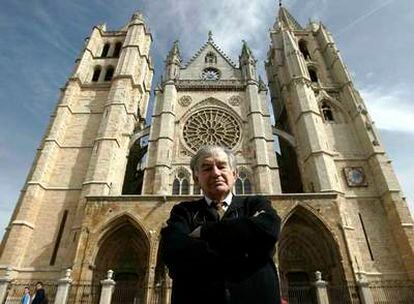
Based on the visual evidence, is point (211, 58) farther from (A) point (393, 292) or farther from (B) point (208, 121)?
(A) point (393, 292)

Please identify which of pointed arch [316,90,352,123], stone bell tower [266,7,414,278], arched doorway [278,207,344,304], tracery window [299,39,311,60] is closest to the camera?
arched doorway [278,207,344,304]

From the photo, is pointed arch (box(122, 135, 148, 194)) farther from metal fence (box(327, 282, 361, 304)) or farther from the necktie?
the necktie

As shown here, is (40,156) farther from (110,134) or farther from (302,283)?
(302,283)

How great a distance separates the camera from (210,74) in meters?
20.8

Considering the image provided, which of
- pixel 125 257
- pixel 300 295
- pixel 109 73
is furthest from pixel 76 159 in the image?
pixel 300 295

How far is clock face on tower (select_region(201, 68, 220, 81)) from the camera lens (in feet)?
67.2

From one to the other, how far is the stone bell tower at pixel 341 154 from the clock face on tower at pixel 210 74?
4.84 metres

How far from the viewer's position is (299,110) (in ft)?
57.3

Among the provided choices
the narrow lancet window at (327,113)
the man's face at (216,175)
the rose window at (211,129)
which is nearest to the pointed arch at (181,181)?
the rose window at (211,129)

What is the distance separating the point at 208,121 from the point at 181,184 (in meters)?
4.64

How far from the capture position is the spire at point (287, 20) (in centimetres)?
2502

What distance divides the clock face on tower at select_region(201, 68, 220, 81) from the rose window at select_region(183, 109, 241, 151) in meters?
3.39

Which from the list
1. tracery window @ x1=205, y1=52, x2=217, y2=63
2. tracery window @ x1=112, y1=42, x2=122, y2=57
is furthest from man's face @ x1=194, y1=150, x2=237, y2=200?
tracery window @ x1=112, y1=42, x2=122, y2=57

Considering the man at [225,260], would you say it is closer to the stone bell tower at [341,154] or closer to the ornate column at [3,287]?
the stone bell tower at [341,154]
